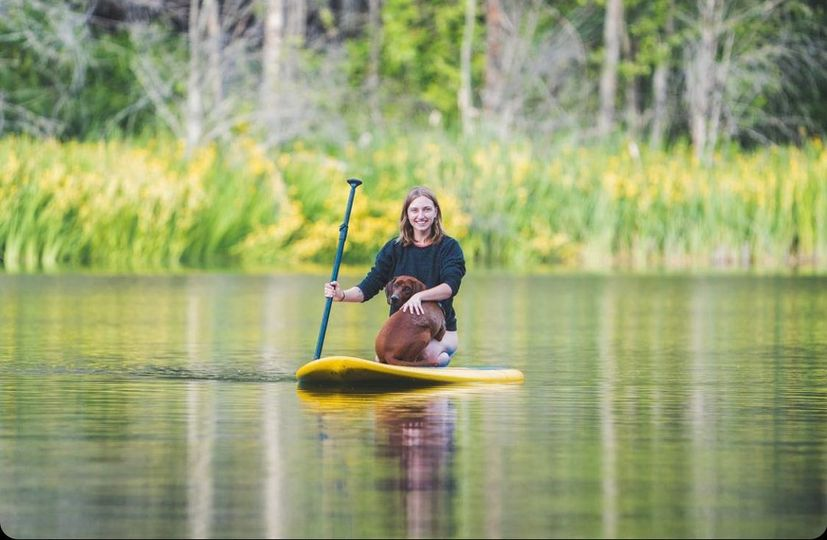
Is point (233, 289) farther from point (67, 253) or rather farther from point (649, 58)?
point (649, 58)

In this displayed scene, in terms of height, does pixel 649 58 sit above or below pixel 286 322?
above

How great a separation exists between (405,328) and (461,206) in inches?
708

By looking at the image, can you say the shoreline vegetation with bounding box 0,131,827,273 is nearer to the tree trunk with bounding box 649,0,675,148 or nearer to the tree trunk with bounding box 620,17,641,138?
the tree trunk with bounding box 649,0,675,148

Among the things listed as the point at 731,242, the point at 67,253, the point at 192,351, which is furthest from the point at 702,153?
the point at 192,351

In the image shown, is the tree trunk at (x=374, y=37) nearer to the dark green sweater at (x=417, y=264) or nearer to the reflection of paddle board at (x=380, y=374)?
the dark green sweater at (x=417, y=264)

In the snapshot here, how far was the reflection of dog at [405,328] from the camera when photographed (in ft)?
37.7

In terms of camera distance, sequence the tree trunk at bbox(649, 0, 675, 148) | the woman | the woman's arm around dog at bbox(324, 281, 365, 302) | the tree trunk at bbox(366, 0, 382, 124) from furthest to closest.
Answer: the tree trunk at bbox(366, 0, 382, 124)
the tree trunk at bbox(649, 0, 675, 148)
the woman
the woman's arm around dog at bbox(324, 281, 365, 302)

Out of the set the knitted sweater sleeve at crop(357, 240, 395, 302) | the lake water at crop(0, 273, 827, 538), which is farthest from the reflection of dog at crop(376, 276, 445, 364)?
the lake water at crop(0, 273, 827, 538)

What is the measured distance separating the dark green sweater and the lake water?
2.25 ft

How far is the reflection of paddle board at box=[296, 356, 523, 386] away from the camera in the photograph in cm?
1088

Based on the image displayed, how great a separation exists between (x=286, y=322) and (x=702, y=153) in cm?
2330

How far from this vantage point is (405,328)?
11500 mm

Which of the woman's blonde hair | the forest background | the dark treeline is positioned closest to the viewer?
the woman's blonde hair

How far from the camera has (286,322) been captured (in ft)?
55.8
